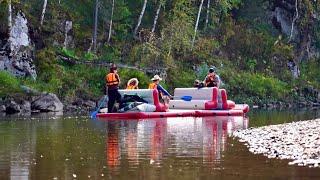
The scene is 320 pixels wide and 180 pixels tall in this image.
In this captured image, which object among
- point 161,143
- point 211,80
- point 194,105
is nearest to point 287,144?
point 161,143

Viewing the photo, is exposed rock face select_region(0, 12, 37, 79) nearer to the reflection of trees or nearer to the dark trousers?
the dark trousers

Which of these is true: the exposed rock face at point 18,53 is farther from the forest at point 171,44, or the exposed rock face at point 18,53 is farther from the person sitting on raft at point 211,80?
the person sitting on raft at point 211,80

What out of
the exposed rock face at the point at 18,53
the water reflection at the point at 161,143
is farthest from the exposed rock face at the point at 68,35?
the water reflection at the point at 161,143

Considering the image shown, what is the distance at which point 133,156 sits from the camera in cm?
1362

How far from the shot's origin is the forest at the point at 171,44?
1641 inches

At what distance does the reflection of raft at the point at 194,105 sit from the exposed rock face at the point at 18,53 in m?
10.5

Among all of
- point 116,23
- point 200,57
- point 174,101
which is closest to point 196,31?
point 200,57

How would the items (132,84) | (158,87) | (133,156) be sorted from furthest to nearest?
(132,84) < (158,87) < (133,156)

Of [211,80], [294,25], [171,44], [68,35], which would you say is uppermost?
[294,25]

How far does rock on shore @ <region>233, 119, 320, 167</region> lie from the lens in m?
12.8

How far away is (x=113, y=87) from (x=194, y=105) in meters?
4.88

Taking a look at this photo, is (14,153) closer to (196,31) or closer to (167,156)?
(167,156)

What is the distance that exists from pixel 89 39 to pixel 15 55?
34.0 ft

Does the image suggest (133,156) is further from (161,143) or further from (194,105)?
(194,105)
